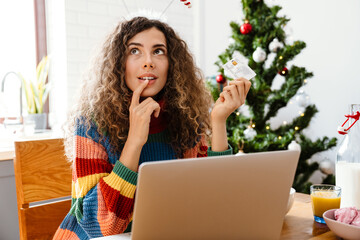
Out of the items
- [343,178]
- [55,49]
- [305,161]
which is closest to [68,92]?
[55,49]

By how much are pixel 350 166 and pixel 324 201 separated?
11cm

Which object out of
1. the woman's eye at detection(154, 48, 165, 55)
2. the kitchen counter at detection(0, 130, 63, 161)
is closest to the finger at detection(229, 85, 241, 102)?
the woman's eye at detection(154, 48, 165, 55)

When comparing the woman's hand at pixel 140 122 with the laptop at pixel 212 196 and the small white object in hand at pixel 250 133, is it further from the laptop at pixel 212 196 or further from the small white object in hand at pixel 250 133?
the small white object in hand at pixel 250 133

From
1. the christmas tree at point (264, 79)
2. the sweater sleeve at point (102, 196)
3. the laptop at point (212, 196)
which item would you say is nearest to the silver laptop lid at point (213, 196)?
the laptop at point (212, 196)

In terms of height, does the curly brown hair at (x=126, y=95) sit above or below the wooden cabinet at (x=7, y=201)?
above

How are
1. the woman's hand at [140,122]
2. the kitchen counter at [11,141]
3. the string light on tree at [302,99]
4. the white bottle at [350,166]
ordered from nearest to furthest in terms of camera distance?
1. the white bottle at [350,166]
2. the woman's hand at [140,122]
3. the kitchen counter at [11,141]
4. the string light on tree at [302,99]

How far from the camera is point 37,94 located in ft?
8.54

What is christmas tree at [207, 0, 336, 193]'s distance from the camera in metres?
2.32

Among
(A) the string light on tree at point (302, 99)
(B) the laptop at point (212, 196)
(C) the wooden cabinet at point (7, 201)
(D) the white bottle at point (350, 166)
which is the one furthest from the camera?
(A) the string light on tree at point (302, 99)

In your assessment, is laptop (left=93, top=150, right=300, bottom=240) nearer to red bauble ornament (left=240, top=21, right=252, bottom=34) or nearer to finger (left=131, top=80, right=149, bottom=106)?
finger (left=131, top=80, right=149, bottom=106)

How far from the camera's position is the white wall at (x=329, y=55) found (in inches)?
107

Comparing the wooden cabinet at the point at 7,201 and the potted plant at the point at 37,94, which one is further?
the potted plant at the point at 37,94

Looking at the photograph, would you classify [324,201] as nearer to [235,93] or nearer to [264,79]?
[235,93]

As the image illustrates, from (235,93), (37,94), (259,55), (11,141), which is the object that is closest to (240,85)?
(235,93)
